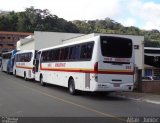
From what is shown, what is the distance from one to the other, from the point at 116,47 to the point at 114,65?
97 centimetres

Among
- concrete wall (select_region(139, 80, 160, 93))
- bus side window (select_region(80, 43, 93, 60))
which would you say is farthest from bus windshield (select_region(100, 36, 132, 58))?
concrete wall (select_region(139, 80, 160, 93))

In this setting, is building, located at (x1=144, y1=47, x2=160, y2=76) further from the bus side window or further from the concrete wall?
the bus side window

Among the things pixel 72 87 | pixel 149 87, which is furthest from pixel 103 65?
pixel 149 87

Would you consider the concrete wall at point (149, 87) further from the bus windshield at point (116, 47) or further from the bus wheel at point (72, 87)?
the bus wheel at point (72, 87)

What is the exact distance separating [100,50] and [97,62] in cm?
64

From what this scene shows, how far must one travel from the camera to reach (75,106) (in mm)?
15250

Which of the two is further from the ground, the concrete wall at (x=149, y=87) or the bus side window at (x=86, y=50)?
the bus side window at (x=86, y=50)

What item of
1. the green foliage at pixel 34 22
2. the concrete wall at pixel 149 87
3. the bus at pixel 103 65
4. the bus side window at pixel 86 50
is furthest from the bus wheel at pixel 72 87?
the green foliage at pixel 34 22

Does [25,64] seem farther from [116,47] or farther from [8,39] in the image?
[8,39]

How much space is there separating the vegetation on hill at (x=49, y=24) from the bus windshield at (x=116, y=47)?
3811 inches

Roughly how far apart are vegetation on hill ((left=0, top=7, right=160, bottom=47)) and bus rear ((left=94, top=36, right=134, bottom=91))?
318 ft

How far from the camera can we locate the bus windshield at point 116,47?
18359 mm

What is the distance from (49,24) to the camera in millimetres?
139875

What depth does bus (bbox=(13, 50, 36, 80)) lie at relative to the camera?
34625 mm
